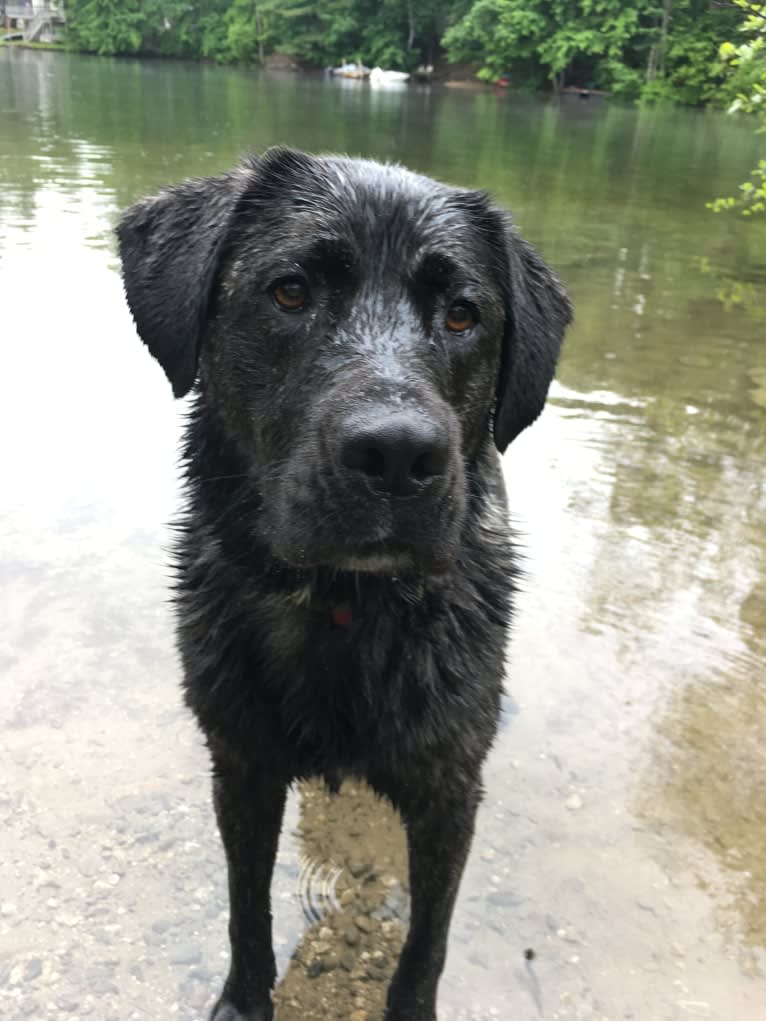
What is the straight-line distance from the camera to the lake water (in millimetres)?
2855

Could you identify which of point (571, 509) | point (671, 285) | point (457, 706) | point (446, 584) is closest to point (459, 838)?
point (457, 706)

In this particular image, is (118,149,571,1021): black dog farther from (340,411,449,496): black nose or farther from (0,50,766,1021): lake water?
(0,50,766,1021): lake water

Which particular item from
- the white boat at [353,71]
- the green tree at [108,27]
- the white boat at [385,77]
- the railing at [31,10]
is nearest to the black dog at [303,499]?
the white boat at [385,77]

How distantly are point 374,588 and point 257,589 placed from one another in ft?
1.14

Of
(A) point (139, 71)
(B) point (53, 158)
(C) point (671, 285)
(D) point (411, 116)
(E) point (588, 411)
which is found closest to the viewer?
(E) point (588, 411)

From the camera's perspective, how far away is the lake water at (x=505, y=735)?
2.86 metres

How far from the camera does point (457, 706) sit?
8.66 feet

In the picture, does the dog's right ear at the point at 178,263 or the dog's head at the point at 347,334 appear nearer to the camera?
the dog's head at the point at 347,334

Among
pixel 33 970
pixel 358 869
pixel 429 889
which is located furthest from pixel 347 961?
pixel 33 970

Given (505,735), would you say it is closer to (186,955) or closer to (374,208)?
(186,955)

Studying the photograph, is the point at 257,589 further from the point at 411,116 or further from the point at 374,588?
the point at 411,116

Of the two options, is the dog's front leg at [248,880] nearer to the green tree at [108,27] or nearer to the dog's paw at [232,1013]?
the dog's paw at [232,1013]

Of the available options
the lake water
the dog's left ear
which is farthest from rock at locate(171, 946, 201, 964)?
the dog's left ear

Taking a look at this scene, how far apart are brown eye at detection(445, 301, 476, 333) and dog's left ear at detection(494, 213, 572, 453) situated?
22 centimetres
